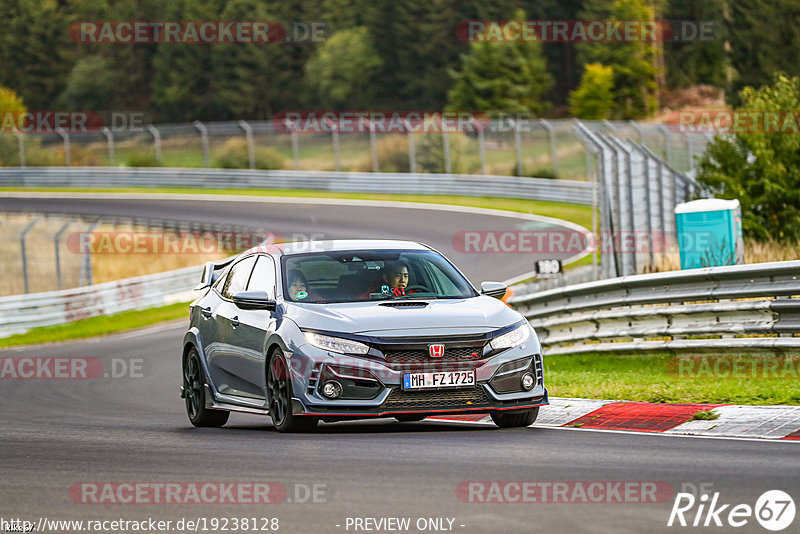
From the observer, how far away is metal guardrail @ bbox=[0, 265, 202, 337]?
1036 inches

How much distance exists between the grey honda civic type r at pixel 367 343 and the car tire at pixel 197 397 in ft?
0.54

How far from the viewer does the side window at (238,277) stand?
1172 centimetres

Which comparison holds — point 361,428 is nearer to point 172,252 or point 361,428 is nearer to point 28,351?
point 28,351

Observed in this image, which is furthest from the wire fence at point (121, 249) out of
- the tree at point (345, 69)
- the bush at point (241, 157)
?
the tree at point (345, 69)

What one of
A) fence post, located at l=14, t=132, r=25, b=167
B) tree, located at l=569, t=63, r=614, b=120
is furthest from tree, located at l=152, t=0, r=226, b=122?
fence post, located at l=14, t=132, r=25, b=167

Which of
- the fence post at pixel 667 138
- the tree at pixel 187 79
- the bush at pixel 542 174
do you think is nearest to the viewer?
the fence post at pixel 667 138

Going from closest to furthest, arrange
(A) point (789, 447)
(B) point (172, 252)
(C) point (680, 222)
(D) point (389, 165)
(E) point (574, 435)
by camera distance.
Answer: (A) point (789, 447) → (E) point (574, 435) → (C) point (680, 222) → (B) point (172, 252) → (D) point (389, 165)

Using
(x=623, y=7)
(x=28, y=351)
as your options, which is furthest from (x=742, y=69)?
(x=28, y=351)

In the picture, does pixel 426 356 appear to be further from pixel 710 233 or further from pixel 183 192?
pixel 183 192

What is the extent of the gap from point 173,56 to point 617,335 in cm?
10173

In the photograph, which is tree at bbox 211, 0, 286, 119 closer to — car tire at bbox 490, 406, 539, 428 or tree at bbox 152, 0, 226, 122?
tree at bbox 152, 0, 226, 122

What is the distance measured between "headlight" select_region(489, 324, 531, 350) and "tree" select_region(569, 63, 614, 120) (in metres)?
70.6

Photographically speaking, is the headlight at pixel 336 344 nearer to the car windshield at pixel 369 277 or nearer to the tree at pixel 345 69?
the car windshield at pixel 369 277

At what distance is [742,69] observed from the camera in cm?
6462
